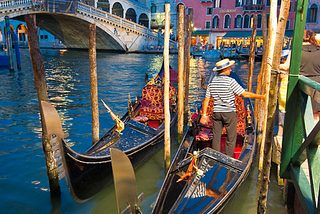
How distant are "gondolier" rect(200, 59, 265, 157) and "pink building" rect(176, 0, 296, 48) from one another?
16.4m

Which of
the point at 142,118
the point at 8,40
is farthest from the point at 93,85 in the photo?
the point at 8,40

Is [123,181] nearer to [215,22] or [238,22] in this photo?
[238,22]

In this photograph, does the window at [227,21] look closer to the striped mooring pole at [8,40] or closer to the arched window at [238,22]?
the arched window at [238,22]

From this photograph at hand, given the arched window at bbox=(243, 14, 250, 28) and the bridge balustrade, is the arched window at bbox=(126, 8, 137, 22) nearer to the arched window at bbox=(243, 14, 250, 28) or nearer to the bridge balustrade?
the arched window at bbox=(243, 14, 250, 28)

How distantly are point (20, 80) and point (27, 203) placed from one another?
259 inches

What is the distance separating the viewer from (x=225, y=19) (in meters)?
19.4

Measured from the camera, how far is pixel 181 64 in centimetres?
336

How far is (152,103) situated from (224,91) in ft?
5.83

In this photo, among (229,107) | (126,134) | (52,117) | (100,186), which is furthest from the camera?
(126,134)

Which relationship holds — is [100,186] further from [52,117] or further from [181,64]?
[181,64]

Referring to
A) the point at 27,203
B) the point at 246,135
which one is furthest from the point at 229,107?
the point at 27,203

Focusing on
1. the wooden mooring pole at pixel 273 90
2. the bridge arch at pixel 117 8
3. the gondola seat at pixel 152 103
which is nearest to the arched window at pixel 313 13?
the bridge arch at pixel 117 8

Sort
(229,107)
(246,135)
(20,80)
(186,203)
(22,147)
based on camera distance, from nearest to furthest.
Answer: (186,203) < (229,107) < (246,135) < (22,147) < (20,80)

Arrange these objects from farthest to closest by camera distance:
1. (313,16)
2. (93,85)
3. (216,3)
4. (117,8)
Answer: (117,8)
(216,3)
(313,16)
(93,85)
